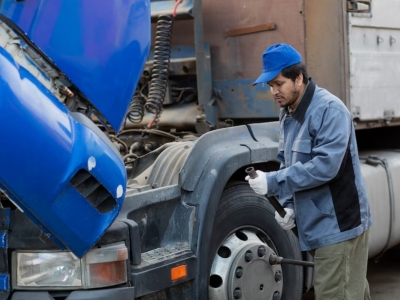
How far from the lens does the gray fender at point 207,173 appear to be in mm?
3791

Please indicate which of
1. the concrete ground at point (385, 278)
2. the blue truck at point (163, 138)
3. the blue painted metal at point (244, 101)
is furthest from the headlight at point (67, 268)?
the concrete ground at point (385, 278)

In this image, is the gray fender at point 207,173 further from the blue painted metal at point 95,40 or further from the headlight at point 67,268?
the blue painted metal at point 95,40

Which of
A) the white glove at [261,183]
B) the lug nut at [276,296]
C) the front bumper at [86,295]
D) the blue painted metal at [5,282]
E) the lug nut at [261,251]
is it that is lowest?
the lug nut at [276,296]

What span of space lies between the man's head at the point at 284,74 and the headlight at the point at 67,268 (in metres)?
1.08

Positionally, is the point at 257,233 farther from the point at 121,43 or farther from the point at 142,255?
the point at 121,43

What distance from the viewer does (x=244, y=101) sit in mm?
5047

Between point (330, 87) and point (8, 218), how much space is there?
2548 mm

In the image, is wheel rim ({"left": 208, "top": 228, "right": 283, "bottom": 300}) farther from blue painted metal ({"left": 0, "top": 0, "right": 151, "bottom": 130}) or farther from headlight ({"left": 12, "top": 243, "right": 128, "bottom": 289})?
blue painted metal ({"left": 0, "top": 0, "right": 151, "bottom": 130})


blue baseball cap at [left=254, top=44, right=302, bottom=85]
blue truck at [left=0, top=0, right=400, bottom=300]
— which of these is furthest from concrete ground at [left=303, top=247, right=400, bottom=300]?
blue baseball cap at [left=254, top=44, right=302, bottom=85]

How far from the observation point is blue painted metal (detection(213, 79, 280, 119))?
4949mm

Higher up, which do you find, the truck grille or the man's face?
the man's face

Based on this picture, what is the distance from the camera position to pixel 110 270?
3285mm

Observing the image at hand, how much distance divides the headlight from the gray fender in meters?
0.60

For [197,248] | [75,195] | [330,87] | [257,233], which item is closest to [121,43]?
[75,195]
